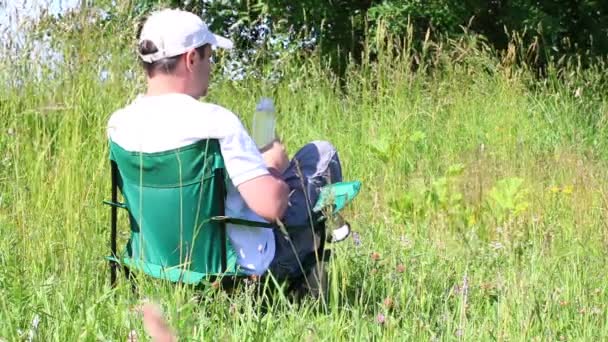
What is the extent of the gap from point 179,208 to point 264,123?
366 millimetres

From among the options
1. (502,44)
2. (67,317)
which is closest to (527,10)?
(502,44)

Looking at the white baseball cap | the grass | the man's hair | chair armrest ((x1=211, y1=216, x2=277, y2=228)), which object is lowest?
the grass

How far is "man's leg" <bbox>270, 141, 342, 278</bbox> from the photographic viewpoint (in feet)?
8.63

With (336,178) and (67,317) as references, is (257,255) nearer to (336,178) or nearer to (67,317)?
(336,178)

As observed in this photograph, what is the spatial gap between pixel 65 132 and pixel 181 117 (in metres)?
1.36

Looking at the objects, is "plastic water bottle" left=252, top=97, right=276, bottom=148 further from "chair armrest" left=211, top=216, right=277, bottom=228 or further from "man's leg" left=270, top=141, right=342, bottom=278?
"chair armrest" left=211, top=216, right=277, bottom=228

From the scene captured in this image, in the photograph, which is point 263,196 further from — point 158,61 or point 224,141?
point 158,61

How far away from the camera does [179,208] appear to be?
2.50m

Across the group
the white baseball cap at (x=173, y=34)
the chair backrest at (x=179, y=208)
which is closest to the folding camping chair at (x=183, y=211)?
the chair backrest at (x=179, y=208)

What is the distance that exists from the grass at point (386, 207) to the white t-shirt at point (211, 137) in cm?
17

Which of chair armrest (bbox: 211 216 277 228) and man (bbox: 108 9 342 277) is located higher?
man (bbox: 108 9 342 277)

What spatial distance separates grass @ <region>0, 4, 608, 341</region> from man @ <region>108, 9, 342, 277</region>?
19 centimetres

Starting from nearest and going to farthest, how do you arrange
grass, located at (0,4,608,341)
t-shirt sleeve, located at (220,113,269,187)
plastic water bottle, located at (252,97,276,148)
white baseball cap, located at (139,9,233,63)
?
grass, located at (0,4,608,341) → t-shirt sleeve, located at (220,113,269,187) → white baseball cap, located at (139,9,233,63) → plastic water bottle, located at (252,97,276,148)

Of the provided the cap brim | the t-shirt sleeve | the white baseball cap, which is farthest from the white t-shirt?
the cap brim
